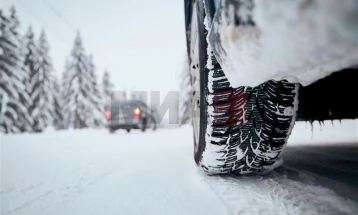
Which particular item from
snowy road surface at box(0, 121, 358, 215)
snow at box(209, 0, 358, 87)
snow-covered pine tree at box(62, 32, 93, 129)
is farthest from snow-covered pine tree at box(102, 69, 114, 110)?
snow at box(209, 0, 358, 87)

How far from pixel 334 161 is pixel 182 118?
24370 mm

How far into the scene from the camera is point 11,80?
639 inches

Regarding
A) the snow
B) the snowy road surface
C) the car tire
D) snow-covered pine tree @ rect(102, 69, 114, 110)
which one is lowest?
the snowy road surface

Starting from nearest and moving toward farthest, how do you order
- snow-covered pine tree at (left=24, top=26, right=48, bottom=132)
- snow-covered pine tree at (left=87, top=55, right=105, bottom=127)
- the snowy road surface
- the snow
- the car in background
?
the snow, the snowy road surface, the car in background, snow-covered pine tree at (left=24, top=26, right=48, bottom=132), snow-covered pine tree at (left=87, top=55, right=105, bottom=127)

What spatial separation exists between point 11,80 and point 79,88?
23.3 feet

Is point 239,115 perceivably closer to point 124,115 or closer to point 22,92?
A: point 124,115

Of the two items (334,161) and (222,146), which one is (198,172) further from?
(334,161)

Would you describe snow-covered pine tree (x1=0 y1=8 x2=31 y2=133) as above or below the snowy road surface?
above

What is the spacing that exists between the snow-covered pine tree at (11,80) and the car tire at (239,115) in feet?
61.6

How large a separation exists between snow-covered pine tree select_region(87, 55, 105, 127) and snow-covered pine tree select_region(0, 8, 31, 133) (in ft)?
23.4

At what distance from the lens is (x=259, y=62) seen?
61cm

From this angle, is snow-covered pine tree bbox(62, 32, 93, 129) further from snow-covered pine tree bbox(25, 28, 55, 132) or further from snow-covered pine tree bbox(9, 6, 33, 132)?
snow-covered pine tree bbox(9, 6, 33, 132)

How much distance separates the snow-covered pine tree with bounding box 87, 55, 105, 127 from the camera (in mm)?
23948

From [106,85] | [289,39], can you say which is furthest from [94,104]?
[289,39]
